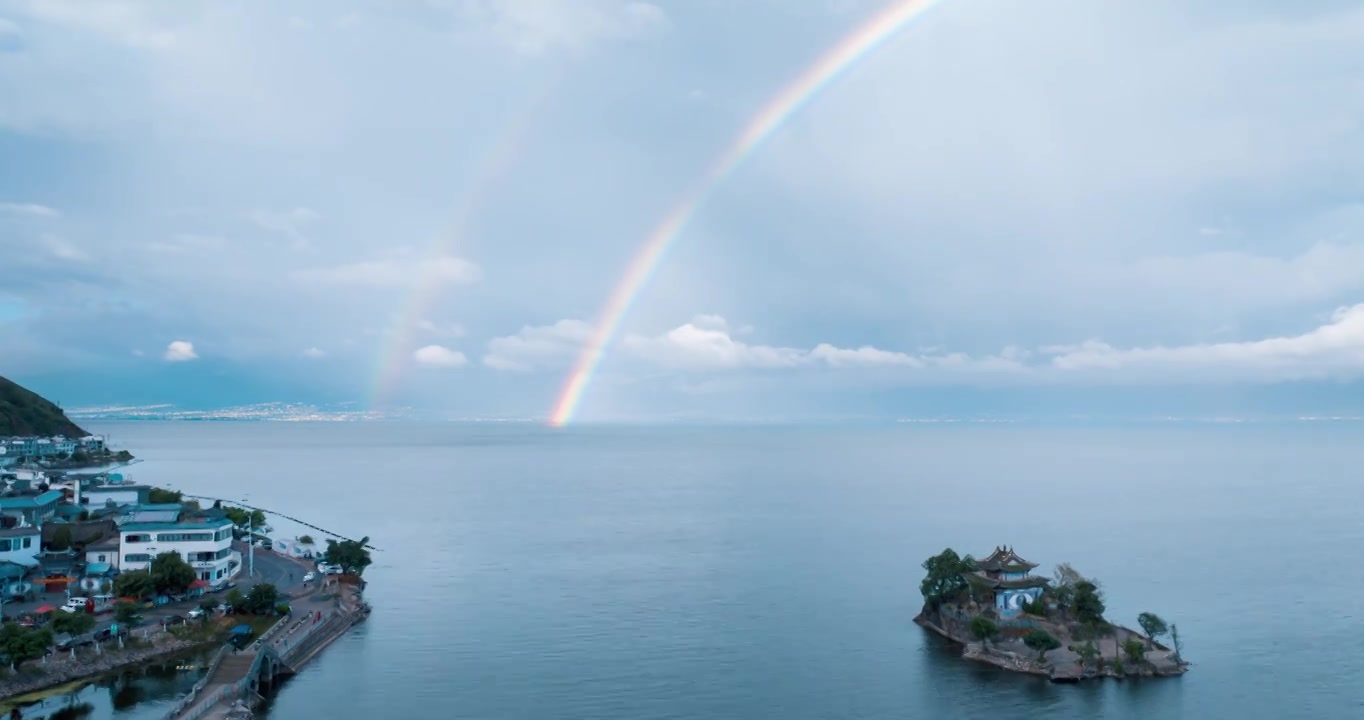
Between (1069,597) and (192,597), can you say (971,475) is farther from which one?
(192,597)

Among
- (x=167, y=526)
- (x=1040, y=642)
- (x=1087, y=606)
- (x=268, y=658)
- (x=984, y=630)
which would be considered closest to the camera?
(x=268, y=658)

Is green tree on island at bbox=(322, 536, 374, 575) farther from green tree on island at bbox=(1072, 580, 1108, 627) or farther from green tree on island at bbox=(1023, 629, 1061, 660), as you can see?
green tree on island at bbox=(1072, 580, 1108, 627)

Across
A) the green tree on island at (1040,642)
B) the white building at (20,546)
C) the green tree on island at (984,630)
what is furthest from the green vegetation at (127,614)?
the green tree on island at (1040,642)

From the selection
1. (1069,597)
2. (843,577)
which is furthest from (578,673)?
(843,577)

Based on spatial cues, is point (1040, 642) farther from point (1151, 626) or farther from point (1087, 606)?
point (1151, 626)

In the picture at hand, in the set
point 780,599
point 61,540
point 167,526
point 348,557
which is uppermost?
point 167,526

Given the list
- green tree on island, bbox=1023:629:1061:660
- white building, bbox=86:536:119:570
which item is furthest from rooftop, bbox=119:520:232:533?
green tree on island, bbox=1023:629:1061:660

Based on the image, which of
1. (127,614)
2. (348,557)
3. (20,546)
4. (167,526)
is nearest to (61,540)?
(20,546)
